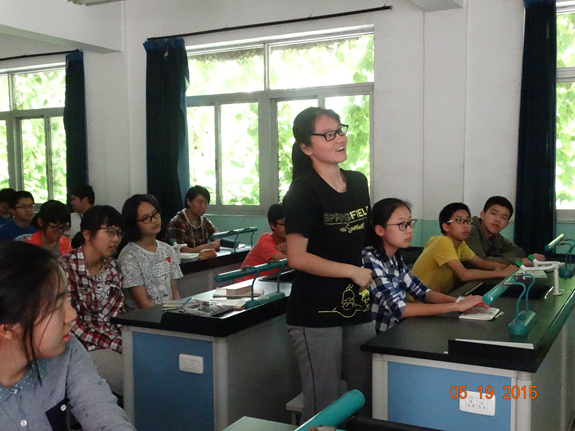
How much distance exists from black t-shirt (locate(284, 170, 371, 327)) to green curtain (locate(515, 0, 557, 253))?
2.95 meters

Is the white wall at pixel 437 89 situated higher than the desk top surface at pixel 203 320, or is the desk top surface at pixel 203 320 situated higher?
the white wall at pixel 437 89

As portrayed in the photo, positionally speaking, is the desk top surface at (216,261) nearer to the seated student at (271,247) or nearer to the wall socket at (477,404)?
the seated student at (271,247)

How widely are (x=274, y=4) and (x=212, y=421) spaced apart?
13.9 ft

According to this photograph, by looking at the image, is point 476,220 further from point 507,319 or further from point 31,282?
point 31,282

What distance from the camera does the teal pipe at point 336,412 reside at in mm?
802

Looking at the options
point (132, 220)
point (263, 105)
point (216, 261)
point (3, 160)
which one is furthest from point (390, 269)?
point (3, 160)

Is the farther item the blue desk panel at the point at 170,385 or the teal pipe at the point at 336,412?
→ the blue desk panel at the point at 170,385

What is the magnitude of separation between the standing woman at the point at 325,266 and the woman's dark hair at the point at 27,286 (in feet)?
2.79

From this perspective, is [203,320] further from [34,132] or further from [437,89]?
[34,132]

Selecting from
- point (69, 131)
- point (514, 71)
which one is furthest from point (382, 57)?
point (69, 131)

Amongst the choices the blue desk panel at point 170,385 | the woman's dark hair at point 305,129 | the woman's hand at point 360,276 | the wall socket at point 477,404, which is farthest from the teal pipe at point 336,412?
the blue desk panel at point 170,385

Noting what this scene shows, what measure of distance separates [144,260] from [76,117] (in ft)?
13.3

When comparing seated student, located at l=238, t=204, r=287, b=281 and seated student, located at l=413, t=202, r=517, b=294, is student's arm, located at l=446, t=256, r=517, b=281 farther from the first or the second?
seated student, located at l=238, t=204, r=287, b=281
